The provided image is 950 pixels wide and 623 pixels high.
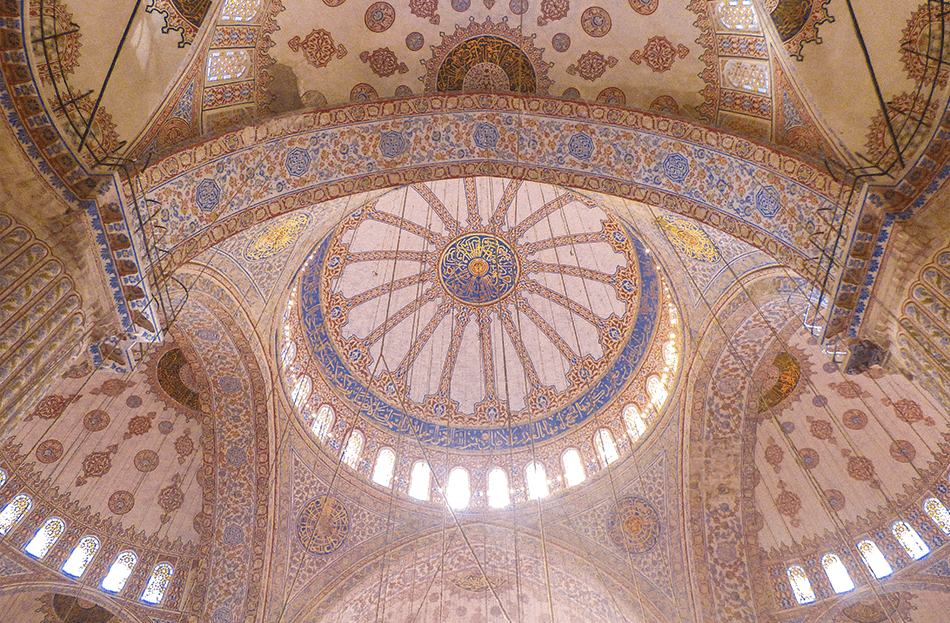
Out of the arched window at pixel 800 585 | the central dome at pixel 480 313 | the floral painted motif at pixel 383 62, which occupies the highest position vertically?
the central dome at pixel 480 313

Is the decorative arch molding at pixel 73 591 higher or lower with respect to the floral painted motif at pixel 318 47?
lower

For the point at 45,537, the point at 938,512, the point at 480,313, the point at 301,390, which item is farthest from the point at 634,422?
the point at 45,537

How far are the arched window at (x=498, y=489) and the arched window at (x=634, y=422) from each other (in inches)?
95.9

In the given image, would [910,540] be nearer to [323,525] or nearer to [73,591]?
[323,525]

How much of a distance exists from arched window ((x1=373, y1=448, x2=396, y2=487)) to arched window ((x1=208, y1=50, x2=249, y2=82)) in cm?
706

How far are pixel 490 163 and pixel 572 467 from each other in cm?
627

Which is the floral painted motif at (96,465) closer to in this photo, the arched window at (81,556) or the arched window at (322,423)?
the arched window at (81,556)

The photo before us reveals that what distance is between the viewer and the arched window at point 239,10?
575 cm

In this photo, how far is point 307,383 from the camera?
10508 millimetres


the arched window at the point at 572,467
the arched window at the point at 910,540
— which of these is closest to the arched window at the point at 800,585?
the arched window at the point at 910,540

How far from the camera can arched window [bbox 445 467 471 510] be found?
11039mm

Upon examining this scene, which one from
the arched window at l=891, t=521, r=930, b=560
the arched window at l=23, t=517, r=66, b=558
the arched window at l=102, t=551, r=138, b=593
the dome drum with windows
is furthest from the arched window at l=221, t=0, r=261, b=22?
the arched window at l=891, t=521, r=930, b=560

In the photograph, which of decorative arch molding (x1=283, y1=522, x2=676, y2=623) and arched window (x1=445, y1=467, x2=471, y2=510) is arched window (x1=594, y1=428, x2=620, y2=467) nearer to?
decorative arch molding (x1=283, y1=522, x2=676, y2=623)

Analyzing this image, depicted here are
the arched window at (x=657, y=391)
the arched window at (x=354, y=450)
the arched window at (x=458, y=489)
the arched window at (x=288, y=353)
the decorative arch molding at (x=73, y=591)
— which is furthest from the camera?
the arched window at (x=458, y=489)
